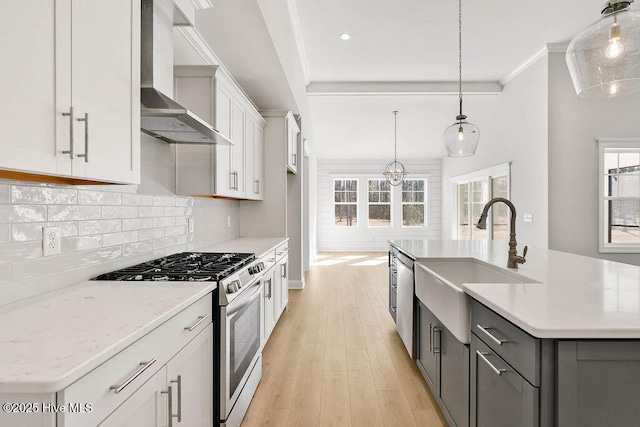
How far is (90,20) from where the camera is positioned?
1252 millimetres

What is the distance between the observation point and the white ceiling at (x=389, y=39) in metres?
2.72

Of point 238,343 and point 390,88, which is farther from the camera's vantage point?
point 390,88

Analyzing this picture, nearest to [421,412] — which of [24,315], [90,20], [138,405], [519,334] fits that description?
[519,334]

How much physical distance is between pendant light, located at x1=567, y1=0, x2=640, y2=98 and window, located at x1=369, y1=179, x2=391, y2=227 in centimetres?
825

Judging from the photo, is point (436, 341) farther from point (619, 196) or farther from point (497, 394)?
point (619, 196)

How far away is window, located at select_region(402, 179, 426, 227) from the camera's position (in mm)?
10102

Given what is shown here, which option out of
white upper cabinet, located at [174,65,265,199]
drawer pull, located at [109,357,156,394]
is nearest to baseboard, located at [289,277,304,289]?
white upper cabinet, located at [174,65,265,199]

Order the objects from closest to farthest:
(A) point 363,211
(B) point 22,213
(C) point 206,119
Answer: (B) point 22,213, (C) point 206,119, (A) point 363,211

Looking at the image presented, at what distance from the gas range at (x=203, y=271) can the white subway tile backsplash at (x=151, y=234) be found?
0.16m

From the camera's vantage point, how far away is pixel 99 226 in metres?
1.80

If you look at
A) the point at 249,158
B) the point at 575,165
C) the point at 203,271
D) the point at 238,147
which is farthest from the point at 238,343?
the point at 575,165

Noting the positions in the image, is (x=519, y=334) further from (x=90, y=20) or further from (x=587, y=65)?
(x=90, y=20)

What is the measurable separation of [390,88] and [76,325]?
5647 mm

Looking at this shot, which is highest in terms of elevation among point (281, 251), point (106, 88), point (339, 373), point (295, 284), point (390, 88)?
point (390, 88)
